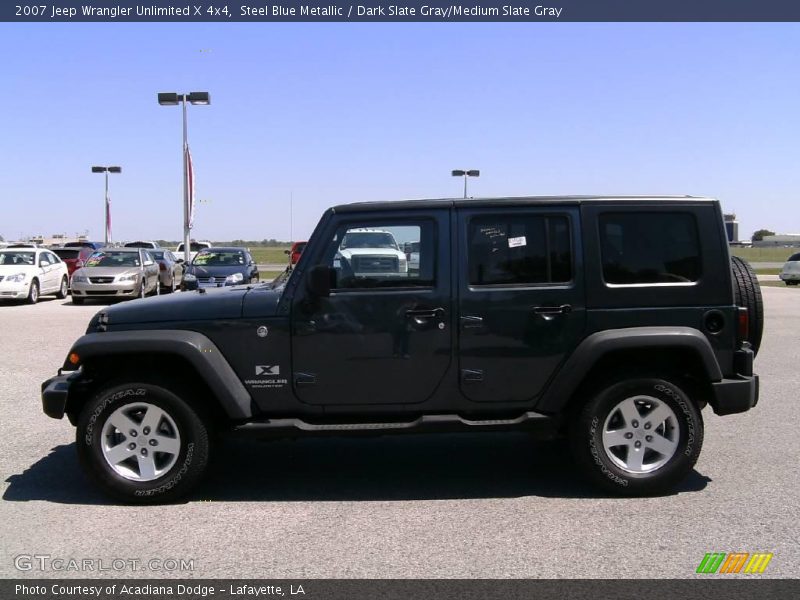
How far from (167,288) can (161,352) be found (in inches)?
873

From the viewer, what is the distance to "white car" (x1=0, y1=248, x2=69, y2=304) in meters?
20.9

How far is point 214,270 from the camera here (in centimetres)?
2055

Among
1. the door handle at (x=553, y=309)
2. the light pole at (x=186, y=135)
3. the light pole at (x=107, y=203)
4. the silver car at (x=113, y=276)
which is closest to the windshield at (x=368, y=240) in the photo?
the door handle at (x=553, y=309)

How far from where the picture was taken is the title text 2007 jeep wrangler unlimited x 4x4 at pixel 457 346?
5035mm

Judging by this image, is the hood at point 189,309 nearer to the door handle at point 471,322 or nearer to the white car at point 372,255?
the white car at point 372,255

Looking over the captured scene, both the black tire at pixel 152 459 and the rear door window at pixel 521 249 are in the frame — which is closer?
the black tire at pixel 152 459

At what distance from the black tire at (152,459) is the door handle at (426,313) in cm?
156

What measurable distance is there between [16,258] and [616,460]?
21.1 metres

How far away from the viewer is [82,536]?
447 centimetres

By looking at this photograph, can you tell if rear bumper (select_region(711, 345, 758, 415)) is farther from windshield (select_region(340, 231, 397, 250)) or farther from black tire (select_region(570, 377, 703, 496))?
windshield (select_region(340, 231, 397, 250))

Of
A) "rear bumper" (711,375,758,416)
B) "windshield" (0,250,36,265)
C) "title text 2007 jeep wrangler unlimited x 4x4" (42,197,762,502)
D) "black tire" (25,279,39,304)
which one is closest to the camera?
"title text 2007 jeep wrangler unlimited x 4x4" (42,197,762,502)

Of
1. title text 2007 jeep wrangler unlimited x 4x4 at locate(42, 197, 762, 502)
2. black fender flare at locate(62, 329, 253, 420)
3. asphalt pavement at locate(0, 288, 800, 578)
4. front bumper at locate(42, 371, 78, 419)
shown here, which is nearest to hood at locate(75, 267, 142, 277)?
asphalt pavement at locate(0, 288, 800, 578)

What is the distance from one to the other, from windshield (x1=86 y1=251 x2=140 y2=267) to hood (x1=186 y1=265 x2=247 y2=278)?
2522mm

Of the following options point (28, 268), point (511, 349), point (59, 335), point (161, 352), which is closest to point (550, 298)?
point (511, 349)
